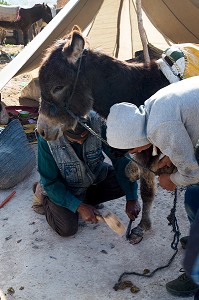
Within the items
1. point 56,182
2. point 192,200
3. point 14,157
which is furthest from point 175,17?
point 192,200

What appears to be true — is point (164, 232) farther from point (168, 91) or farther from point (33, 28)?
point (33, 28)

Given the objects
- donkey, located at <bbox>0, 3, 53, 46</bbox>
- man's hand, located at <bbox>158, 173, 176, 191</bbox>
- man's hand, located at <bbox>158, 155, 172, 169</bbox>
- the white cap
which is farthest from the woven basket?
donkey, located at <bbox>0, 3, 53, 46</bbox>

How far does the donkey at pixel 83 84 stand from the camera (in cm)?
282

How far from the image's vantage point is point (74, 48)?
277 centimetres

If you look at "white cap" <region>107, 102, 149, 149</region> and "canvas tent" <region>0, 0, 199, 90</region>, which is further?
"canvas tent" <region>0, 0, 199, 90</region>

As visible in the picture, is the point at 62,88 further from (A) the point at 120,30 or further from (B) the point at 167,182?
(A) the point at 120,30

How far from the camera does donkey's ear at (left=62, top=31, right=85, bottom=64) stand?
2.72 metres

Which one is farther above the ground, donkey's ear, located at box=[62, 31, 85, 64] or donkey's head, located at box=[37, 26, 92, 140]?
donkey's ear, located at box=[62, 31, 85, 64]

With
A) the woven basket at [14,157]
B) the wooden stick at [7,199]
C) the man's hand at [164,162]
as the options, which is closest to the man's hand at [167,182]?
the man's hand at [164,162]

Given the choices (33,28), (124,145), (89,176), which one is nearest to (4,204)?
(89,176)

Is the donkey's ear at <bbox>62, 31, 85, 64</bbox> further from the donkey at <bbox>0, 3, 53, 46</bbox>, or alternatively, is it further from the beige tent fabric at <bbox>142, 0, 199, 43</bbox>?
the donkey at <bbox>0, 3, 53, 46</bbox>

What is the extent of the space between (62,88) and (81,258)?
127cm

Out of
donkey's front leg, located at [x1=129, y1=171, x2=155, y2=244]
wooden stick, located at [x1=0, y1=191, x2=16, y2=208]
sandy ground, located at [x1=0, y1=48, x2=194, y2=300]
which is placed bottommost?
wooden stick, located at [x1=0, y1=191, x2=16, y2=208]

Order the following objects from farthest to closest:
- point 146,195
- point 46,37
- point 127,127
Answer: point 46,37, point 146,195, point 127,127
